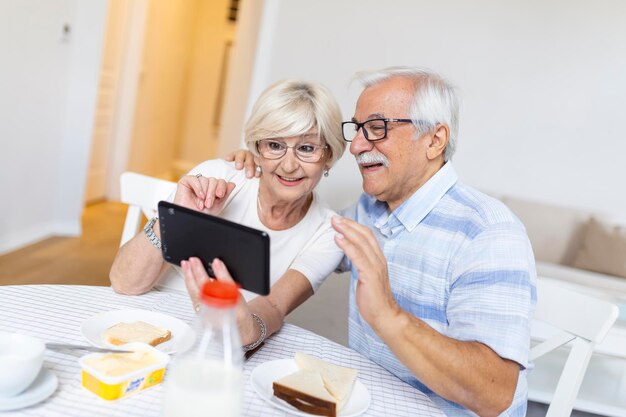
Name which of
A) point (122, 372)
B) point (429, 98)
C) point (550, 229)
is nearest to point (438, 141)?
point (429, 98)

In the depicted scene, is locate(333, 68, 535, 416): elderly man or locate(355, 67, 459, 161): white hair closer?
locate(333, 68, 535, 416): elderly man

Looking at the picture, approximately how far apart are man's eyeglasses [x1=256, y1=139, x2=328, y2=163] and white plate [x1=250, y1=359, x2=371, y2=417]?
589 millimetres

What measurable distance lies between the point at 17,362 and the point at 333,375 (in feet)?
1.70

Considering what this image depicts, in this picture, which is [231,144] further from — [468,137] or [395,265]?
[395,265]

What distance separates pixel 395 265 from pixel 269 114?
0.48 m

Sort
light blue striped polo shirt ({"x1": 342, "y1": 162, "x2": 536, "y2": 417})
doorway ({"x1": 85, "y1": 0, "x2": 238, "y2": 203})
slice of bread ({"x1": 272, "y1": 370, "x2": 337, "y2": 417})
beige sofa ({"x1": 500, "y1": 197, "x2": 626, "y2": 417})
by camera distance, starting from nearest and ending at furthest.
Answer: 1. slice of bread ({"x1": 272, "y1": 370, "x2": 337, "y2": 417})
2. light blue striped polo shirt ({"x1": 342, "y1": 162, "x2": 536, "y2": 417})
3. beige sofa ({"x1": 500, "y1": 197, "x2": 626, "y2": 417})
4. doorway ({"x1": 85, "y1": 0, "x2": 238, "y2": 203})

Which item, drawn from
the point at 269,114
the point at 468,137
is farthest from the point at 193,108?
the point at 269,114

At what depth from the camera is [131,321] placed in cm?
125

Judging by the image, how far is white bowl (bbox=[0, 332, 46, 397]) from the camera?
0.83m

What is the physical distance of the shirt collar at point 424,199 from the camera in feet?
4.91

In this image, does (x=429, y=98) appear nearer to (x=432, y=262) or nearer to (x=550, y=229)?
(x=432, y=262)

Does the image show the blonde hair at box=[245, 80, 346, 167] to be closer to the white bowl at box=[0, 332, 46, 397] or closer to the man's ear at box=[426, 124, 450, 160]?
the man's ear at box=[426, 124, 450, 160]

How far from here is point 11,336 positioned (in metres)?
0.92

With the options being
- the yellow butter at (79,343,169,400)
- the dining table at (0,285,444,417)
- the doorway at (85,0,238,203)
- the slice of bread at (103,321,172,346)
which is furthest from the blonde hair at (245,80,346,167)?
the doorway at (85,0,238,203)
